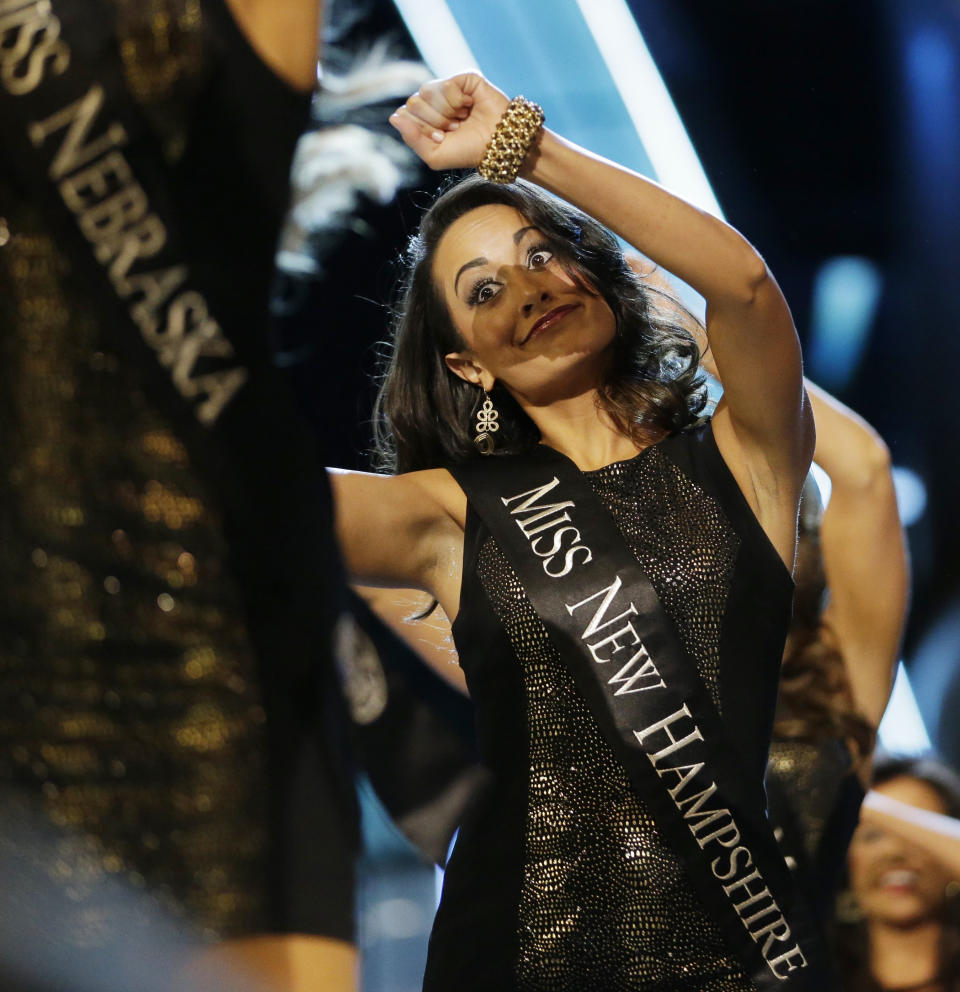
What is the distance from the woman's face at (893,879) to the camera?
6.38ft

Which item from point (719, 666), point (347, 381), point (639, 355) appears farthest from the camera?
point (347, 381)

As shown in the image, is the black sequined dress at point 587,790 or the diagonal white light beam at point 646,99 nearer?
the black sequined dress at point 587,790

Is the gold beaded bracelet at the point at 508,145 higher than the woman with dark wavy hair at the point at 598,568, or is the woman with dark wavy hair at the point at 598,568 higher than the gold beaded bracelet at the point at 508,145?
the gold beaded bracelet at the point at 508,145

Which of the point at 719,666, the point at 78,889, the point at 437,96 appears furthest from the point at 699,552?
the point at 78,889

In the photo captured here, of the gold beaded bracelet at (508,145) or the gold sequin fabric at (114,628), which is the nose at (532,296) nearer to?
the gold beaded bracelet at (508,145)

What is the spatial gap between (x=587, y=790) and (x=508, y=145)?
67cm

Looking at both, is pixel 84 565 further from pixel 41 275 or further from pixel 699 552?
pixel 699 552

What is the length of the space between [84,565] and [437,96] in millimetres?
626

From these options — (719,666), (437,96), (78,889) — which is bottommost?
(719,666)

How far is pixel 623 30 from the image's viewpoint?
193 centimetres

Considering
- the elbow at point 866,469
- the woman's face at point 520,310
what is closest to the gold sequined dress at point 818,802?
the elbow at point 866,469

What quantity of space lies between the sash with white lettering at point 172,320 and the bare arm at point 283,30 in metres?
0.07

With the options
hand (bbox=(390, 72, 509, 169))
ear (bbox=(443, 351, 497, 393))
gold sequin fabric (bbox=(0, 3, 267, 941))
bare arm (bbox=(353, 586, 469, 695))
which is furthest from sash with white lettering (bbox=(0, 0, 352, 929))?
bare arm (bbox=(353, 586, 469, 695))

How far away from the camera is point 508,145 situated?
127 cm
